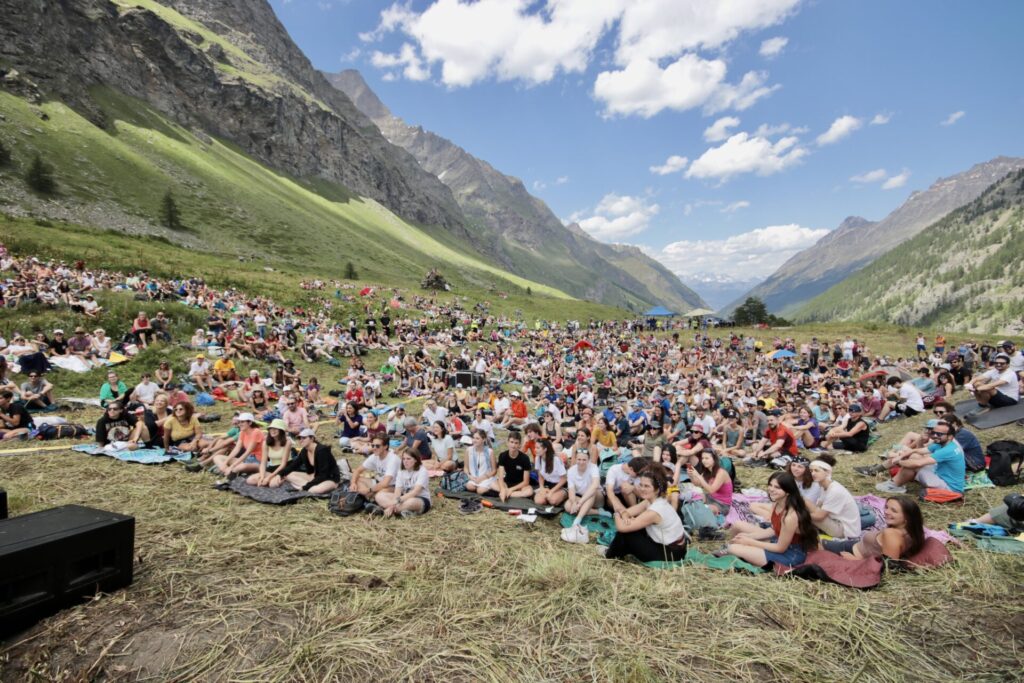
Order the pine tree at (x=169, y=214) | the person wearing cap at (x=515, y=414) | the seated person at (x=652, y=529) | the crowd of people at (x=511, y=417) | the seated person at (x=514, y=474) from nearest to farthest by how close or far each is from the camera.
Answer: the seated person at (x=652, y=529) → the crowd of people at (x=511, y=417) → the seated person at (x=514, y=474) → the person wearing cap at (x=515, y=414) → the pine tree at (x=169, y=214)

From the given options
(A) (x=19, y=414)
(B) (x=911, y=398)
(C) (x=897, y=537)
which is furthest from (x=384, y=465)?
(B) (x=911, y=398)

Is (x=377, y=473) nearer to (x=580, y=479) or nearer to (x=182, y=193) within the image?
A: (x=580, y=479)

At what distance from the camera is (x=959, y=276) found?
5615 inches

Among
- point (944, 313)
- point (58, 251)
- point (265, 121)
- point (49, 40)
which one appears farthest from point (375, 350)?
point (944, 313)

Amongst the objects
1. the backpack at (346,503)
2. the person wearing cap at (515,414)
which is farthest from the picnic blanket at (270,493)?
the person wearing cap at (515,414)

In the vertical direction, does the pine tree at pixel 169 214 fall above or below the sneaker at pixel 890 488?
above

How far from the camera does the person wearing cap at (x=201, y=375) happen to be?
13780 mm

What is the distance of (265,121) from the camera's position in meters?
100

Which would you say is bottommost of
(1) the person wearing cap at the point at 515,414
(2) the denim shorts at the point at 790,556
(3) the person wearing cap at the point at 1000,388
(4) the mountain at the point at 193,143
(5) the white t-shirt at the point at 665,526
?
(1) the person wearing cap at the point at 515,414

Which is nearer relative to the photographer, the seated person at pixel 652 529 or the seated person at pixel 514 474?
the seated person at pixel 652 529

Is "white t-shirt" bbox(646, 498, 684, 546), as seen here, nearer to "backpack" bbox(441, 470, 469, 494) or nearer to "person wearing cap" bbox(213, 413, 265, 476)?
"backpack" bbox(441, 470, 469, 494)

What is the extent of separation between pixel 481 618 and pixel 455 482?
410 cm

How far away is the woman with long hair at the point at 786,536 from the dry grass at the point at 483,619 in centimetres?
45

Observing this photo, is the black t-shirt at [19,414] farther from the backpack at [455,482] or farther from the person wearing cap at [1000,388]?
the person wearing cap at [1000,388]
